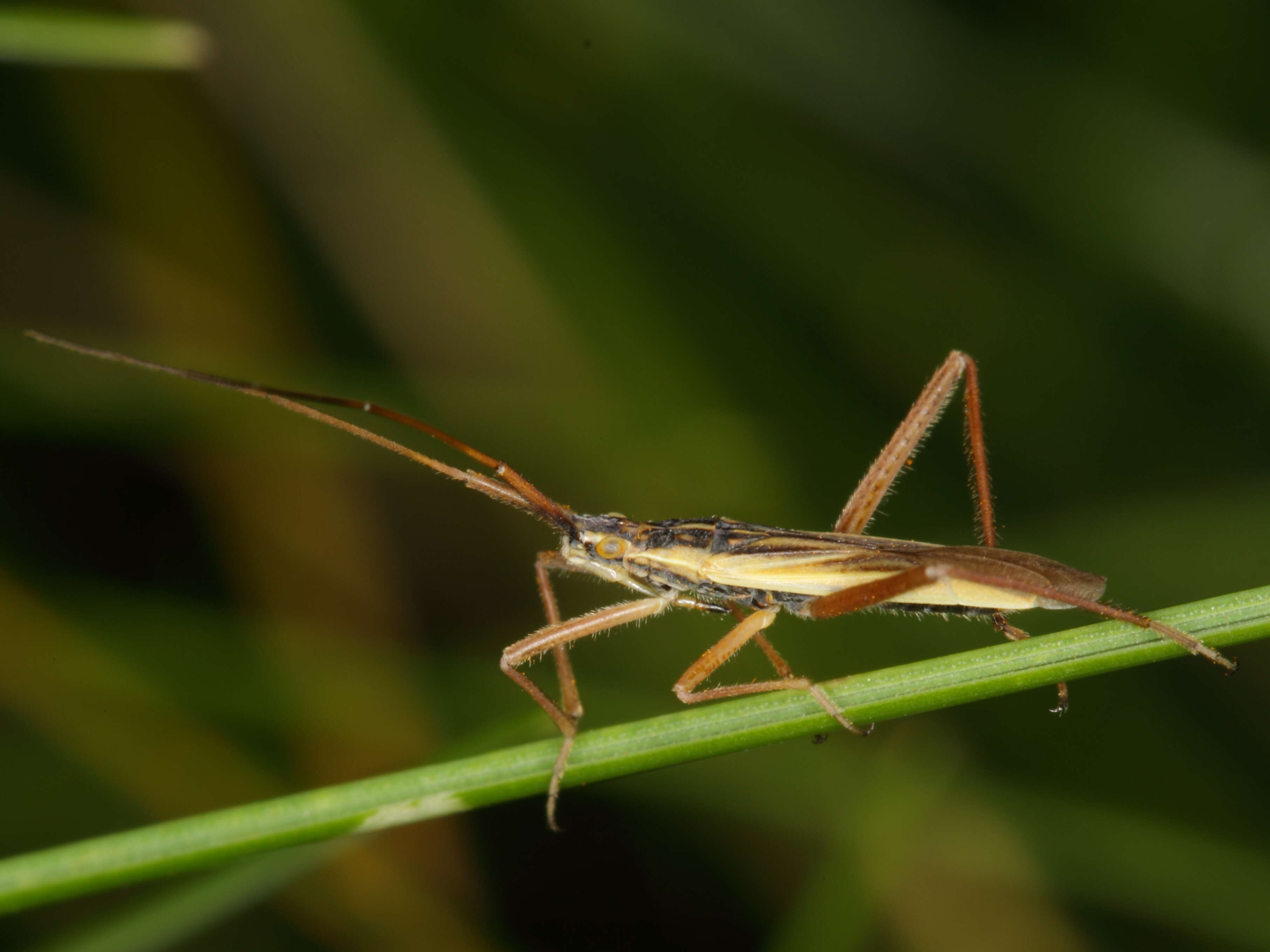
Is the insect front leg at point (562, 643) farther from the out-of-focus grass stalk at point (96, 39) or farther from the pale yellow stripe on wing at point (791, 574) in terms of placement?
the out-of-focus grass stalk at point (96, 39)

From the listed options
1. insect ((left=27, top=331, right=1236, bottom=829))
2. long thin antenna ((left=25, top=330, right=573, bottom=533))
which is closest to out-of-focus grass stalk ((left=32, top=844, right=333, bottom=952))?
insect ((left=27, top=331, right=1236, bottom=829))

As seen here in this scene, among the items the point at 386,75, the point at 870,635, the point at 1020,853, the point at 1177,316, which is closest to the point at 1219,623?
the point at 1020,853

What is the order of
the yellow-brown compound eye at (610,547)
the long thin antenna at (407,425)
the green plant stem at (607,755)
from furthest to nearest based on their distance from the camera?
the yellow-brown compound eye at (610,547), the long thin antenna at (407,425), the green plant stem at (607,755)

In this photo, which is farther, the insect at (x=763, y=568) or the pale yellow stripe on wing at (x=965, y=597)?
the pale yellow stripe on wing at (x=965, y=597)

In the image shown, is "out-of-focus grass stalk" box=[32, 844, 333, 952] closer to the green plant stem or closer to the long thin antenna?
the green plant stem

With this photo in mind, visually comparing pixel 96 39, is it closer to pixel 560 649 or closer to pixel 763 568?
pixel 560 649

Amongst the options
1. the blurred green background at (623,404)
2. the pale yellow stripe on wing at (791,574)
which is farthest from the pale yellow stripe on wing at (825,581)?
the blurred green background at (623,404)

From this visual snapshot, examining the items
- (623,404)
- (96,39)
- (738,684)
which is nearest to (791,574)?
(738,684)

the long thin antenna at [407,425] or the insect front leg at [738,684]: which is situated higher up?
the long thin antenna at [407,425]
